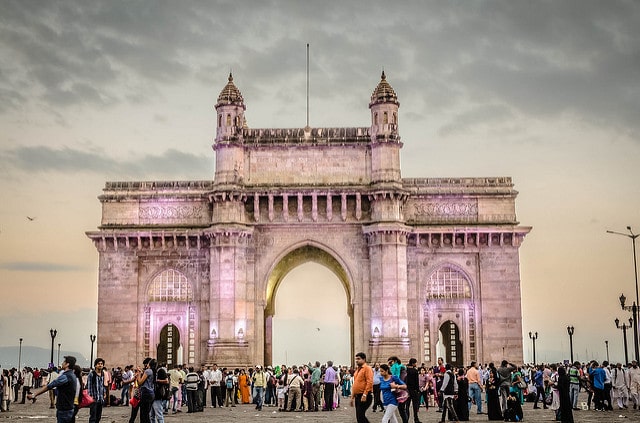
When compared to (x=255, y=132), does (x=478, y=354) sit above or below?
below

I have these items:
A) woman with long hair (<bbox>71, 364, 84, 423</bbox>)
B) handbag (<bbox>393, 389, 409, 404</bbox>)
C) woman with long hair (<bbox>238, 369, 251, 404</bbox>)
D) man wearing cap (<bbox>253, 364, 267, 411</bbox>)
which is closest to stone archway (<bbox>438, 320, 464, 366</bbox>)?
woman with long hair (<bbox>238, 369, 251, 404</bbox>)

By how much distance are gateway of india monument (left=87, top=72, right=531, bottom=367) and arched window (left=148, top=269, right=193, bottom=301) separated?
60 mm

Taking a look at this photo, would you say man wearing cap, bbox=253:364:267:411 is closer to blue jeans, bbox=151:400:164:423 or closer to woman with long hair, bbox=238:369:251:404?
woman with long hair, bbox=238:369:251:404

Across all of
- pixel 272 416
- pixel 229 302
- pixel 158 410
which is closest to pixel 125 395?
pixel 272 416

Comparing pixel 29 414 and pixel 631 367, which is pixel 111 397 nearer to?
pixel 29 414

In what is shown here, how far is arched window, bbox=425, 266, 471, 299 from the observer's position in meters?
53.9

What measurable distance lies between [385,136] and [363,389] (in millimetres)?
33388

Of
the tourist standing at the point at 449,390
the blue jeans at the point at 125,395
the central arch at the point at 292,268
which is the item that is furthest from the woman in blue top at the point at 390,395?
the central arch at the point at 292,268

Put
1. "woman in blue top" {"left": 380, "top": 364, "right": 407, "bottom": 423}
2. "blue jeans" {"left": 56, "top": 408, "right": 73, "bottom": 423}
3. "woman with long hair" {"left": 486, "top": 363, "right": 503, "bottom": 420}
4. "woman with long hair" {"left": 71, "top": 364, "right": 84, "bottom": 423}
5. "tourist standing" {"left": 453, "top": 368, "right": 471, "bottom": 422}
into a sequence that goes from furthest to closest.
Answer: "tourist standing" {"left": 453, "top": 368, "right": 471, "bottom": 422} < "woman with long hair" {"left": 486, "top": 363, "right": 503, "bottom": 420} < "woman in blue top" {"left": 380, "top": 364, "right": 407, "bottom": 423} < "woman with long hair" {"left": 71, "top": 364, "right": 84, "bottom": 423} < "blue jeans" {"left": 56, "top": 408, "right": 73, "bottom": 423}

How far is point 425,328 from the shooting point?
53.4m

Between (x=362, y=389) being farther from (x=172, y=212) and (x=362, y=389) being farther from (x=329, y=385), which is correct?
(x=172, y=212)

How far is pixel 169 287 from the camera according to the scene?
5441 cm

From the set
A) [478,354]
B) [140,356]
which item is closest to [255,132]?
[140,356]

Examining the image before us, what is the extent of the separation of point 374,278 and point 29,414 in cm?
2364
